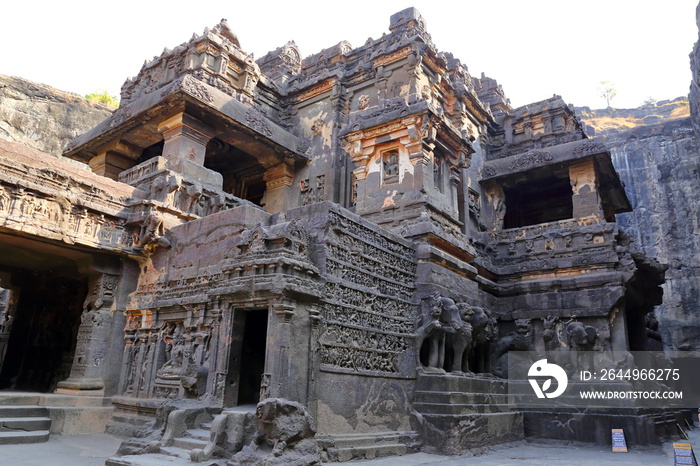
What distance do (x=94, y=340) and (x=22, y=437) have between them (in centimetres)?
249

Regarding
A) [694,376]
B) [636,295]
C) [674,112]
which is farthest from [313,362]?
[674,112]

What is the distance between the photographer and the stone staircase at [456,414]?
28.7ft

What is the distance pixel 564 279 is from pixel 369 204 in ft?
19.1

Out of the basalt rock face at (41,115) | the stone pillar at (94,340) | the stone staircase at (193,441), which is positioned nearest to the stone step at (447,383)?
the stone staircase at (193,441)

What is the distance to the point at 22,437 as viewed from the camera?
27.6ft

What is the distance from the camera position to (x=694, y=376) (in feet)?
67.7

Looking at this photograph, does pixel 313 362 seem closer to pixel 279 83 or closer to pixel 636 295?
pixel 636 295

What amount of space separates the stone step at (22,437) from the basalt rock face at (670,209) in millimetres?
27293

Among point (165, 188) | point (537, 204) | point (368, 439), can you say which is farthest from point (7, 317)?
point (537, 204)

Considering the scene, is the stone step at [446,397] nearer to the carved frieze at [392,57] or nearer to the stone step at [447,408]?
the stone step at [447,408]

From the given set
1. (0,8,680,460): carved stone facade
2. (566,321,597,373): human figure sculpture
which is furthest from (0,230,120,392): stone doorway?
(566,321,597,373): human figure sculpture

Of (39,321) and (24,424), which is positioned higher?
(39,321)

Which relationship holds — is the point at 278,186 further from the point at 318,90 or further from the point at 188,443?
the point at 188,443

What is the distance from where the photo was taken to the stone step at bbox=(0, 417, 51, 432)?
8.56 m
